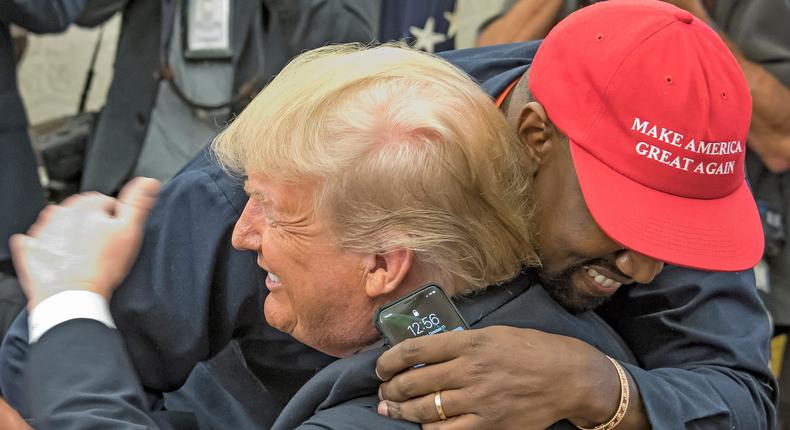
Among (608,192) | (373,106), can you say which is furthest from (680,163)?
(373,106)

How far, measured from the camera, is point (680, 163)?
1847 millimetres

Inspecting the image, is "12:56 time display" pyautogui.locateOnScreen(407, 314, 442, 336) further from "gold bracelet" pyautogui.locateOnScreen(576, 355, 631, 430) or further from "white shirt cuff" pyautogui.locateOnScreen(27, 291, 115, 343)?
"white shirt cuff" pyautogui.locateOnScreen(27, 291, 115, 343)

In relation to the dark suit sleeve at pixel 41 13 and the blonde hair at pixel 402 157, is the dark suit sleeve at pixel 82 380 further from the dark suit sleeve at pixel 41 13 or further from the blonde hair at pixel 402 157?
the dark suit sleeve at pixel 41 13

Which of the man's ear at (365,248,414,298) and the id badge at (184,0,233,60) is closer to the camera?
the man's ear at (365,248,414,298)

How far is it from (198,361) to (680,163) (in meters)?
0.92

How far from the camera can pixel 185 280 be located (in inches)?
79.9

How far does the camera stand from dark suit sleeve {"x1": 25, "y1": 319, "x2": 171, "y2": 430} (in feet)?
5.71

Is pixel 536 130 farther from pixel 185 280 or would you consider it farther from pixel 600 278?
pixel 185 280

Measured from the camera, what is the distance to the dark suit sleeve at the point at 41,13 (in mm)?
3416

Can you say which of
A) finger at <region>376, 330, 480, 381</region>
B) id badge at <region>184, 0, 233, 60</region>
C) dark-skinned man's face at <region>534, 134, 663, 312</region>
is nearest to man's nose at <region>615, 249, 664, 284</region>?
dark-skinned man's face at <region>534, 134, 663, 312</region>

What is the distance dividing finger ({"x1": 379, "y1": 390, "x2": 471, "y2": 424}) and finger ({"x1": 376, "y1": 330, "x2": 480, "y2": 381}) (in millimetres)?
47

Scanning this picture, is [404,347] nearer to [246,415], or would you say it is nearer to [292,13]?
[246,415]

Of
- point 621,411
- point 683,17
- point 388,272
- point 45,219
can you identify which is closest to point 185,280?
point 45,219

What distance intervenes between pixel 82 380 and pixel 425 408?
1.73 feet
